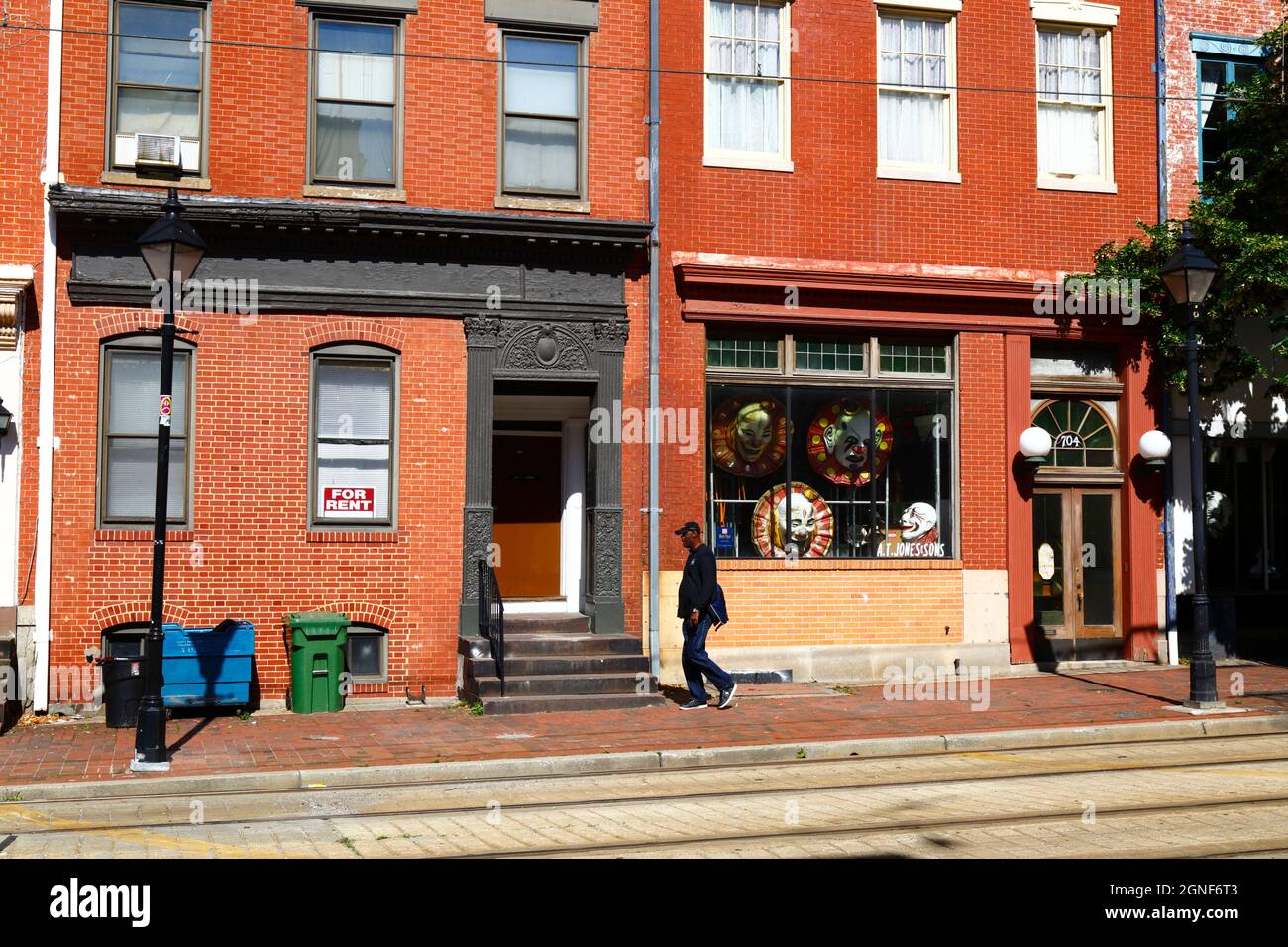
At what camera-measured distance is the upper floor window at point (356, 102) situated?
1562 centimetres

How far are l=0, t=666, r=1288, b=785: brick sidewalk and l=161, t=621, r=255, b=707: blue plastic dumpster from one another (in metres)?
0.26

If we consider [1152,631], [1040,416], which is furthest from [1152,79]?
[1152,631]

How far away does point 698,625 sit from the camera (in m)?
14.5

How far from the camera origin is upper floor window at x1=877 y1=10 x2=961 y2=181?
17500 millimetres

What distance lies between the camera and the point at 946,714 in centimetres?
1428

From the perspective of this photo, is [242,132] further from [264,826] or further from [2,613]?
[264,826]

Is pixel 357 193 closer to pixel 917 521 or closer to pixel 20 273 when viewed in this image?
pixel 20 273

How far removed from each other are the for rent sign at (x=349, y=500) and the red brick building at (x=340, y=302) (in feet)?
0.11

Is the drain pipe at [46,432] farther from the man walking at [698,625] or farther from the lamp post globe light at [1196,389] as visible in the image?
the lamp post globe light at [1196,389]

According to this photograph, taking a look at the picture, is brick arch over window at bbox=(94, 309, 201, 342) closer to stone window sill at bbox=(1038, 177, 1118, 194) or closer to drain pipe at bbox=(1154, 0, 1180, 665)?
stone window sill at bbox=(1038, 177, 1118, 194)

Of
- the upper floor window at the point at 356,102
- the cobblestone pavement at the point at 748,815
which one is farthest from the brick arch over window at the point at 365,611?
the upper floor window at the point at 356,102

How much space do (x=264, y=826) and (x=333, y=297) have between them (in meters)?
7.49

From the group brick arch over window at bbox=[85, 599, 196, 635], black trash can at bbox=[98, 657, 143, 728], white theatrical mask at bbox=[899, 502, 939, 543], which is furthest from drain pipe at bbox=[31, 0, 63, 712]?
white theatrical mask at bbox=[899, 502, 939, 543]
